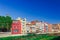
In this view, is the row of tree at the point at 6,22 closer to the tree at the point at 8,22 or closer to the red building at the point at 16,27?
the tree at the point at 8,22

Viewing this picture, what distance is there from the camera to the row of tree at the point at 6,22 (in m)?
25.9

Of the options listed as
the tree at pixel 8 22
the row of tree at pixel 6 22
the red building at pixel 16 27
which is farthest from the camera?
the red building at pixel 16 27

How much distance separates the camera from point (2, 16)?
26.6 m

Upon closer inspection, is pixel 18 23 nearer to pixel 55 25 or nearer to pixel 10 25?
pixel 10 25

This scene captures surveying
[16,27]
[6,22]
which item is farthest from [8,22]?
[16,27]

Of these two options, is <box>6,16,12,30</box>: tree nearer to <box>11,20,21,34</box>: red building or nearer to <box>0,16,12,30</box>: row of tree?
<box>0,16,12,30</box>: row of tree

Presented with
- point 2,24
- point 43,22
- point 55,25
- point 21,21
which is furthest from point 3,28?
point 55,25

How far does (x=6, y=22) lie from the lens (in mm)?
25984

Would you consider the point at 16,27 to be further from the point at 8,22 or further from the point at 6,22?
the point at 6,22

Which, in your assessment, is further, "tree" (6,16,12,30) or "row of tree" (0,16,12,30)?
→ "tree" (6,16,12,30)

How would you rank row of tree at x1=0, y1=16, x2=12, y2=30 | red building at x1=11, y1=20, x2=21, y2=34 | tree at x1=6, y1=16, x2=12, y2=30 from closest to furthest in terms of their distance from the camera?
row of tree at x1=0, y1=16, x2=12, y2=30 → tree at x1=6, y1=16, x2=12, y2=30 → red building at x1=11, y1=20, x2=21, y2=34

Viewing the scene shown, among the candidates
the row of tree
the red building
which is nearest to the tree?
the row of tree

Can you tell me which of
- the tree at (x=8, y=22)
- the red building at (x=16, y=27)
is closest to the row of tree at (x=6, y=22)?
the tree at (x=8, y=22)

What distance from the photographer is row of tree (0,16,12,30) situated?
25.9 metres
